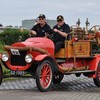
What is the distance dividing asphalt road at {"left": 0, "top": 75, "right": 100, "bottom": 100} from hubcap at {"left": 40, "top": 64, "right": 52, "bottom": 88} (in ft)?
0.83

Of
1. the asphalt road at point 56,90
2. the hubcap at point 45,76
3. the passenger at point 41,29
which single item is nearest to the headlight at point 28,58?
the hubcap at point 45,76

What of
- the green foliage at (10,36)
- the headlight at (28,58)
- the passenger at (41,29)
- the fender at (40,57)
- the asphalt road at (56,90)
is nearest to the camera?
the asphalt road at (56,90)

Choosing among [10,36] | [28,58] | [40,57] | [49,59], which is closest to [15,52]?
[28,58]

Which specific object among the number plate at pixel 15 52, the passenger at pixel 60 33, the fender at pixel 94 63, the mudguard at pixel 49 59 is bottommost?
the fender at pixel 94 63

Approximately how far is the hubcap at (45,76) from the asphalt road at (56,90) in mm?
252

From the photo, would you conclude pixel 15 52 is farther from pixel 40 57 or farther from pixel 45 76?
pixel 45 76

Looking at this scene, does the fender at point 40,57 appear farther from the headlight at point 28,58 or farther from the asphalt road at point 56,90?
the asphalt road at point 56,90

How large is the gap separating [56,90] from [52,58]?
1088 millimetres

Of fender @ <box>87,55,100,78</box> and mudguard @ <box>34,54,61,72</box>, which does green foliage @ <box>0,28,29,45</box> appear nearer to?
fender @ <box>87,55,100,78</box>

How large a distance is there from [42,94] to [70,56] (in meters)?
2.39

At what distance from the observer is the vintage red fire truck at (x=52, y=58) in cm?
1247

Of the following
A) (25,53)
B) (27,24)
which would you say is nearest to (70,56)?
(25,53)

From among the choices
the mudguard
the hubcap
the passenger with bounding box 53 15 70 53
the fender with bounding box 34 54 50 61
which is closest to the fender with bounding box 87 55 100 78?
the passenger with bounding box 53 15 70 53

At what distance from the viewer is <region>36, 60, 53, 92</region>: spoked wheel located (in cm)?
1225
